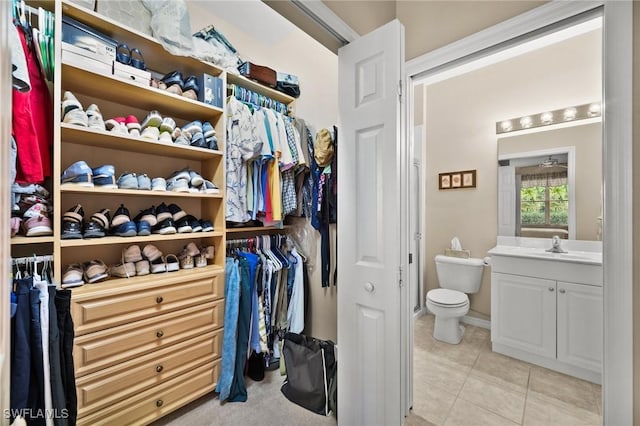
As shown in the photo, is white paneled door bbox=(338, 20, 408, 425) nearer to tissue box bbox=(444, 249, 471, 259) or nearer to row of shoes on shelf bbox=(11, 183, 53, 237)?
row of shoes on shelf bbox=(11, 183, 53, 237)

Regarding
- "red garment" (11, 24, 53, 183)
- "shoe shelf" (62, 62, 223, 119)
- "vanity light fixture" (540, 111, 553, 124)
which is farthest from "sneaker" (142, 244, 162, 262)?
"vanity light fixture" (540, 111, 553, 124)

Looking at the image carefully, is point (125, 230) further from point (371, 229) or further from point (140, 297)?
point (371, 229)

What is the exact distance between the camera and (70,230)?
4.41 ft

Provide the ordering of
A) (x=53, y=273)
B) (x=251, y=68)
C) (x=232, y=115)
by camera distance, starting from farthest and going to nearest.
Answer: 1. (x=251, y=68)
2. (x=232, y=115)
3. (x=53, y=273)

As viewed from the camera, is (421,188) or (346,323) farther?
(421,188)

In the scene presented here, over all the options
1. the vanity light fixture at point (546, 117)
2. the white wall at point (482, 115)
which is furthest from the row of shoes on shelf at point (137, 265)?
the vanity light fixture at point (546, 117)

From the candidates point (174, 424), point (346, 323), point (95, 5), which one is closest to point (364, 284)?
point (346, 323)

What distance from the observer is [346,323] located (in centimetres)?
147

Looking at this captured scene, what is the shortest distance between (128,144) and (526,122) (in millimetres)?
3331

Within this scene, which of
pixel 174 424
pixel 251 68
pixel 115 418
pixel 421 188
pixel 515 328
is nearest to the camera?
pixel 115 418

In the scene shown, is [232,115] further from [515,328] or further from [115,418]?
[515,328]

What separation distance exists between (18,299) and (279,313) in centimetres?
147

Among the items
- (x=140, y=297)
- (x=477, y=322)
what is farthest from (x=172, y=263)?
(x=477, y=322)

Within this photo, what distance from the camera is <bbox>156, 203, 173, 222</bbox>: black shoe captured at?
5.58ft
